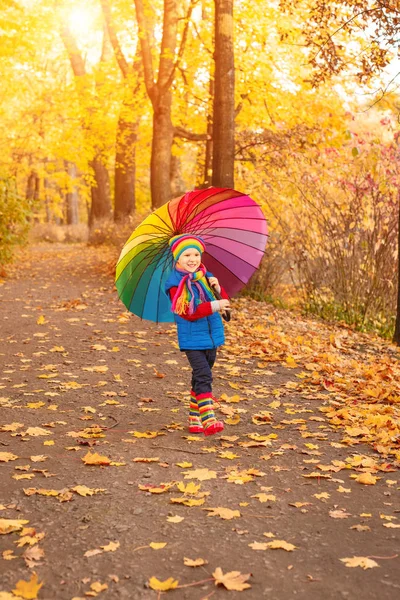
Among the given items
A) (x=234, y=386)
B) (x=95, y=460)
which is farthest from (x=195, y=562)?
(x=234, y=386)

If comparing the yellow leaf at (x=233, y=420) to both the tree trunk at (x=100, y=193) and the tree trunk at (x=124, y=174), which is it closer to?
the tree trunk at (x=124, y=174)

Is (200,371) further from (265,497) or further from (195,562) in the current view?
(195,562)

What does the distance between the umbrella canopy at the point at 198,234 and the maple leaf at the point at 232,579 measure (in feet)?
9.39

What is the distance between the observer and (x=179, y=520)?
12.4 feet

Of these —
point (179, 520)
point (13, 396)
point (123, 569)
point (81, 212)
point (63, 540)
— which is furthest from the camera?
point (81, 212)

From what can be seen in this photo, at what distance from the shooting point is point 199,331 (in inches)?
212

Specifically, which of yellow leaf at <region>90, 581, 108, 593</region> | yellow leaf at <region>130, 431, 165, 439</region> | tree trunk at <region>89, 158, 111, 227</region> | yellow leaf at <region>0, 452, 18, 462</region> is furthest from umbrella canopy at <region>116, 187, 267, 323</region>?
tree trunk at <region>89, 158, 111, 227</region>

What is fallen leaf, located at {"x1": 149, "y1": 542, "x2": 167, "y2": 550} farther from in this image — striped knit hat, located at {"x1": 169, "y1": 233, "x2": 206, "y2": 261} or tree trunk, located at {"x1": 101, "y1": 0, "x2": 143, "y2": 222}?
tree trunk, located at {"x1": 101, "y1": 0, "x2": 143, "y2": 222}

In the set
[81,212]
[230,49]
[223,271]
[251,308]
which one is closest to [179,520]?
[223,271]

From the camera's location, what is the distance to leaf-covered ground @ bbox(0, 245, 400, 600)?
3.19 metres

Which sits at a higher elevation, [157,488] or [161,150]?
[161,150]

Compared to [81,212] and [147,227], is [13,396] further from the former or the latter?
[81,212]

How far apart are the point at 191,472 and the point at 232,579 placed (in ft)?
4.75

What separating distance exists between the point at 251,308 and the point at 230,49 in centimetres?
427
